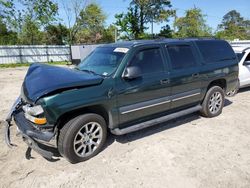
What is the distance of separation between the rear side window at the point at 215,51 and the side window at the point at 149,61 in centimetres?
136

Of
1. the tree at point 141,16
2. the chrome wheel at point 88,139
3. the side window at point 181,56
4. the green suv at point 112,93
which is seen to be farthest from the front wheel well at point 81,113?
the tree at point 141,16

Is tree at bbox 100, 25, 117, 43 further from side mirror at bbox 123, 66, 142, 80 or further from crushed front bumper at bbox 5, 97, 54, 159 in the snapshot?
crushed front bumper at bbox 5, 97, 54, 159

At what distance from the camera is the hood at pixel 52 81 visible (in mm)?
3100

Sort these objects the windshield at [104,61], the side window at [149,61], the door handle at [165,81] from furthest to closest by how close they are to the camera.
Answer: the door handle at [165,81]
the side window at [149,61]
the windshield at [104,61]

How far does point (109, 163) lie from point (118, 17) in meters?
23.8

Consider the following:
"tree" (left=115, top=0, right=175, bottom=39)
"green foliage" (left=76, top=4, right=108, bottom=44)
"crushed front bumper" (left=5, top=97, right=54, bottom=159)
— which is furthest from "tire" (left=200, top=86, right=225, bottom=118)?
"green foliage" (left=76, top=4, right=108, bottom=44)

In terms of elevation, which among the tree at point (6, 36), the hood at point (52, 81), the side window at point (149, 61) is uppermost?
the tree at point (6, 36)

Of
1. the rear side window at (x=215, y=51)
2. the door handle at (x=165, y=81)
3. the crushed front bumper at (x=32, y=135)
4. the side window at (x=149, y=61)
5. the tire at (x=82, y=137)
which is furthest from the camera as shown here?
the rear side window at (x=215, y=51)

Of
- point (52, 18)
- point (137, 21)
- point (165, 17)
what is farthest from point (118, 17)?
point (52, 18)

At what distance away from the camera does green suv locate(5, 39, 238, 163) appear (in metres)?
3.18

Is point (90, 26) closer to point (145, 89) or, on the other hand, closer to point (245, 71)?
point (245, 71)

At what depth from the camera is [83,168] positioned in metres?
3.36

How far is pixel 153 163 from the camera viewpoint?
3.46m

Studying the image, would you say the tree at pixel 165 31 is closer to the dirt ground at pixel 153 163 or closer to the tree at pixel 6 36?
the tree at pixel 6 36
